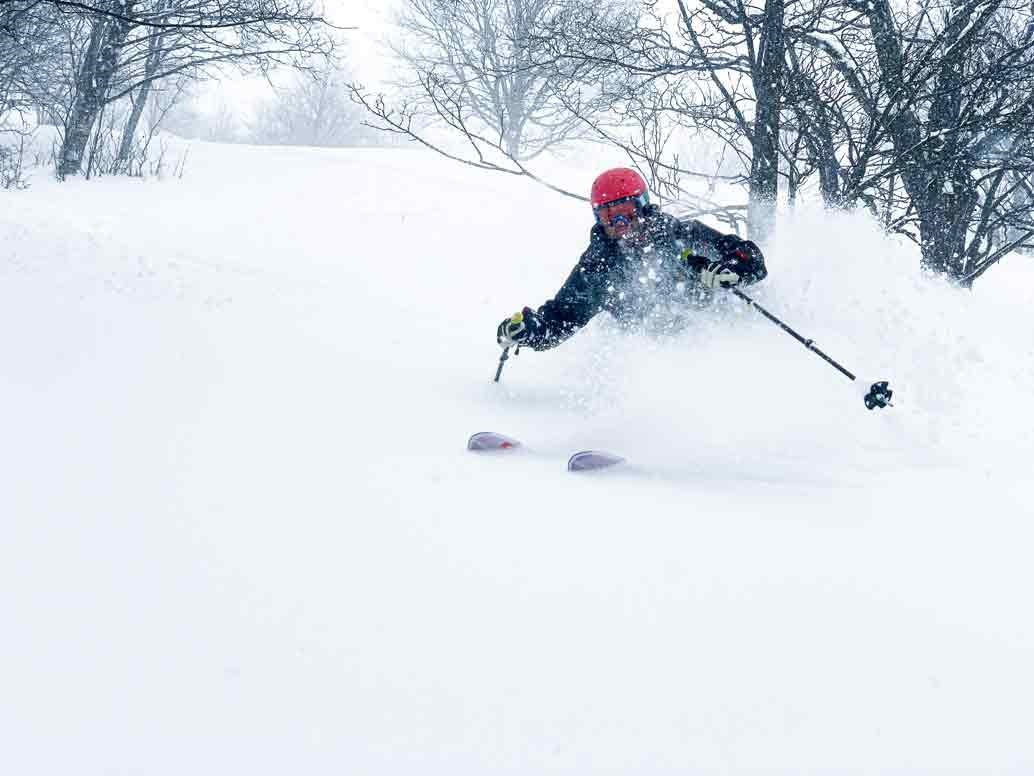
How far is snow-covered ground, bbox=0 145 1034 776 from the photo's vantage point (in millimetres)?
1844

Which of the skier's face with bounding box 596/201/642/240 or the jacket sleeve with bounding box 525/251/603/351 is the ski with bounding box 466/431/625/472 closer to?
the jacket sleeve with bounding box 525/251/603/351

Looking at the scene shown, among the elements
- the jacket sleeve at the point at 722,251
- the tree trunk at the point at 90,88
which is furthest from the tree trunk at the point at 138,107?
the jacket sleeve at the point at 722,251

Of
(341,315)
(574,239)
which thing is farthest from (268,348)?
(574,239)

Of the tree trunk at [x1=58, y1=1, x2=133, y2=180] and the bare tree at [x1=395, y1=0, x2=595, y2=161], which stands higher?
the bare tree at [x1=395, y1=0, x2=595, y2=161]

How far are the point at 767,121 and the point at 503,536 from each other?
388cm

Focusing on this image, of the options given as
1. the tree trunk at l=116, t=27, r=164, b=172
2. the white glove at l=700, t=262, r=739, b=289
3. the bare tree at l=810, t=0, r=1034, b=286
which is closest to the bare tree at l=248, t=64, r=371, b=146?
the tree trunk at l=116, t=27, r=164, b=172

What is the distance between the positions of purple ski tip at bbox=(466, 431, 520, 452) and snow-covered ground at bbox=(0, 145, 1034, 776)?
0.12 meters

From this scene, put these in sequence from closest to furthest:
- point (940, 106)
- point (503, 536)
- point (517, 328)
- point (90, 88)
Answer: point (503, 536) < point (517, 328) < point (940, 106) < point (90, 88)

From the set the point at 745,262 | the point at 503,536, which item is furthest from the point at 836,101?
the point at 503,536

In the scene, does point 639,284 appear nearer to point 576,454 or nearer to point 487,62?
point 576,454

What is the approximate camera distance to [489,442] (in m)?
3.77

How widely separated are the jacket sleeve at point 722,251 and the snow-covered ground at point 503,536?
1.42ft

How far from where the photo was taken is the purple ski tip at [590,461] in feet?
11.6

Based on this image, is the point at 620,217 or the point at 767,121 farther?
the point at 767,121
